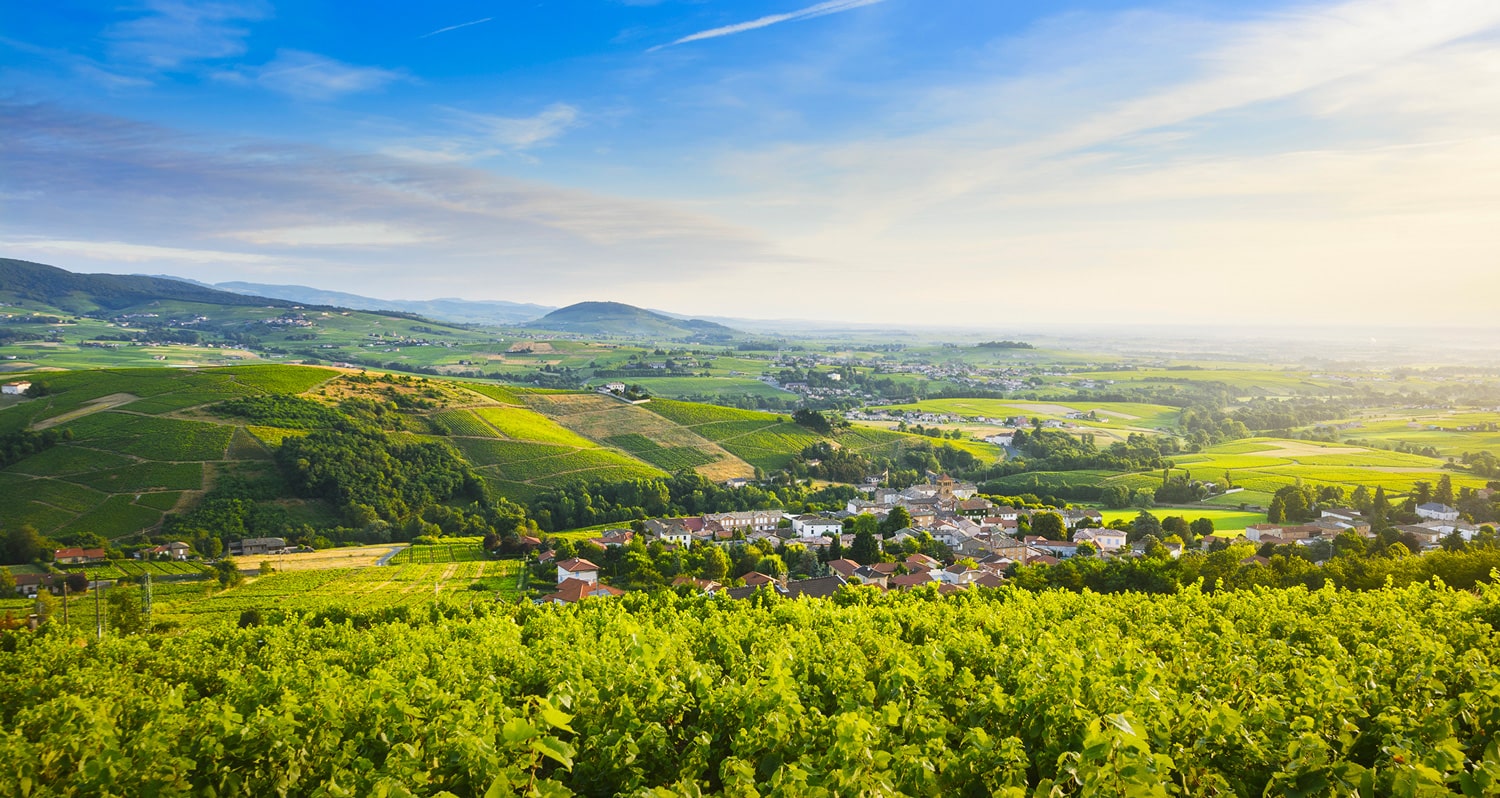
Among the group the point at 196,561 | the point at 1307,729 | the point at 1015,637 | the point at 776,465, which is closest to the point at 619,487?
the point at 776,465

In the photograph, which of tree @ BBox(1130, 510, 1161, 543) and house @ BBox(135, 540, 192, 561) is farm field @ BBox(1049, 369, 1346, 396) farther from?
house @ BBox(135, 540, 192, 561)

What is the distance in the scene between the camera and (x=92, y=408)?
2726 inches

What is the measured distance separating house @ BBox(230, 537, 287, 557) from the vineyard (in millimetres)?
40300

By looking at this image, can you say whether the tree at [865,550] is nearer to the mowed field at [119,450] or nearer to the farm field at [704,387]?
the mowed field at [119,450]

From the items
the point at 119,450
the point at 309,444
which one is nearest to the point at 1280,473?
the point at 309,444

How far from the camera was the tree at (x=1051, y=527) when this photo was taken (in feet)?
180

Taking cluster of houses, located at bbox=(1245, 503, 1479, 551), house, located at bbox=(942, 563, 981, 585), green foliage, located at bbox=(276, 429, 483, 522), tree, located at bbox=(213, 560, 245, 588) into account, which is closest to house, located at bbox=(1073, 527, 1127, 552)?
cluster of houses, located at bbox=(1245, 503, 1479, 551)

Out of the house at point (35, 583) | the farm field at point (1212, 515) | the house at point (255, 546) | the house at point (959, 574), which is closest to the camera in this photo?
the house at point (959, 574)

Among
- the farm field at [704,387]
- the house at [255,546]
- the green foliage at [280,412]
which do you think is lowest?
the house at [255,546]

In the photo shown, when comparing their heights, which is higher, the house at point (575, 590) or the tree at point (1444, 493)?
the tree at point (1444, 493)

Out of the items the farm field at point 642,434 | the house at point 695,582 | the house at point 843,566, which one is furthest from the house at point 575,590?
the farm field at point 642,434

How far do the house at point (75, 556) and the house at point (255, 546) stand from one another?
721 cm

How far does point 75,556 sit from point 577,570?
30.0 meters

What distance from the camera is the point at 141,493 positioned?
54969 millimetres
